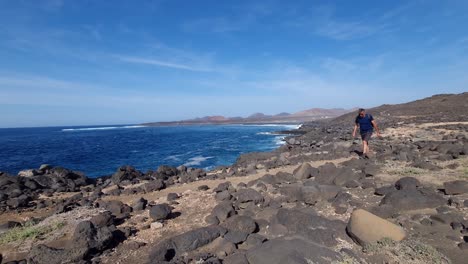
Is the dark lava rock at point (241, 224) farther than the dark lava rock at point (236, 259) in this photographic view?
Yes

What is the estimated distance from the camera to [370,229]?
5.02 meters

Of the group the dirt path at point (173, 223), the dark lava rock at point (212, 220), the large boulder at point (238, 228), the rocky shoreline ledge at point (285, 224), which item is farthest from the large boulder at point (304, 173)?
the large boulder at point (238, 228)

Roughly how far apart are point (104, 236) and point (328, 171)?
6802 mm

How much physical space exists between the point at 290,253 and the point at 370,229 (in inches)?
63.0

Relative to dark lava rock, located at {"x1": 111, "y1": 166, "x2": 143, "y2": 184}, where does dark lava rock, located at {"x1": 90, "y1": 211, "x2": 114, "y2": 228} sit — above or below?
above

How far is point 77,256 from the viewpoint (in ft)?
17.3

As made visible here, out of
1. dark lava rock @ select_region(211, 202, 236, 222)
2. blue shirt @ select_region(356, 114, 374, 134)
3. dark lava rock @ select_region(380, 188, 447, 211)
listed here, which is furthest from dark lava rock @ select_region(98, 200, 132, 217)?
blue shirt @ select_region(356, 114, 374, 134)

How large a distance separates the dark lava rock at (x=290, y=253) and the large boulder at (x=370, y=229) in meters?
0.81

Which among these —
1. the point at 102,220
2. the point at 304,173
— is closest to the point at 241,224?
the point at 102,220

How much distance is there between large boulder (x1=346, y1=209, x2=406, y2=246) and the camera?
4.87 m

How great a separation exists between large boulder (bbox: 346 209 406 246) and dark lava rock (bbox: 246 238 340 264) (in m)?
0.81

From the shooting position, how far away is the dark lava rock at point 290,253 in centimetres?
425

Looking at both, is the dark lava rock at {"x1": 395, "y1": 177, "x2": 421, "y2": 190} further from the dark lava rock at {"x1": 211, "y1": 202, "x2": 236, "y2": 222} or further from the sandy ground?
the dark lava rock at {"x1": 211, "y1": 202, "x2": 236, "y2": 222}

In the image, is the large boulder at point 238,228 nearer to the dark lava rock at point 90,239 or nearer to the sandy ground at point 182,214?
the sandy ground at point 182,214
